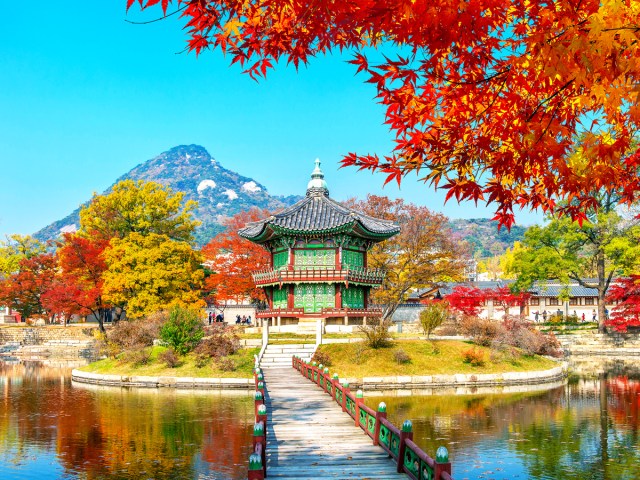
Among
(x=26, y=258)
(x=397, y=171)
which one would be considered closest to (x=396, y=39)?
(x=397, y=171)

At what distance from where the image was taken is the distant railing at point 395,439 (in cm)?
893

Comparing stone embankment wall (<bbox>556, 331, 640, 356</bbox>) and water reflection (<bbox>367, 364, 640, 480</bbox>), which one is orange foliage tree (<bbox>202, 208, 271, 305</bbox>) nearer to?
stone embankment wall (<bbox>556, 331, 640, 356</bbox>)

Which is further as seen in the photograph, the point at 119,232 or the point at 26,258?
the point at 26,258

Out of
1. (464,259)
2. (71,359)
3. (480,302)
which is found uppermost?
(464,259)

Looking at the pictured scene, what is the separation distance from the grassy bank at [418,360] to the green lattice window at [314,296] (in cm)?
799

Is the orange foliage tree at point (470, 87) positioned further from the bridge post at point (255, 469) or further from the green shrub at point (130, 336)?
the green shrub at point (130, 336)

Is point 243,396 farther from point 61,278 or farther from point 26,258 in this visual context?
point 26,258

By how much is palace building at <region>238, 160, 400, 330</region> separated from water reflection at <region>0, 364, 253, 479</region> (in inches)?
557

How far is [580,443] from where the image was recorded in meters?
17.8

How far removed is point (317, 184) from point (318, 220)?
5.33 metres

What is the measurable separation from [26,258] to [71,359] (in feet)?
69.0

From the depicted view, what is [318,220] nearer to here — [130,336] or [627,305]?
[130,336]

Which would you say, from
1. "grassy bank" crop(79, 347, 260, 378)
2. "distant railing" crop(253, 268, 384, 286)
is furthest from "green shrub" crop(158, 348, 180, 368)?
"distant railing" crop(253, 268, 384, 286)

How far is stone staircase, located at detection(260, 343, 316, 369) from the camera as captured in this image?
3184cm
